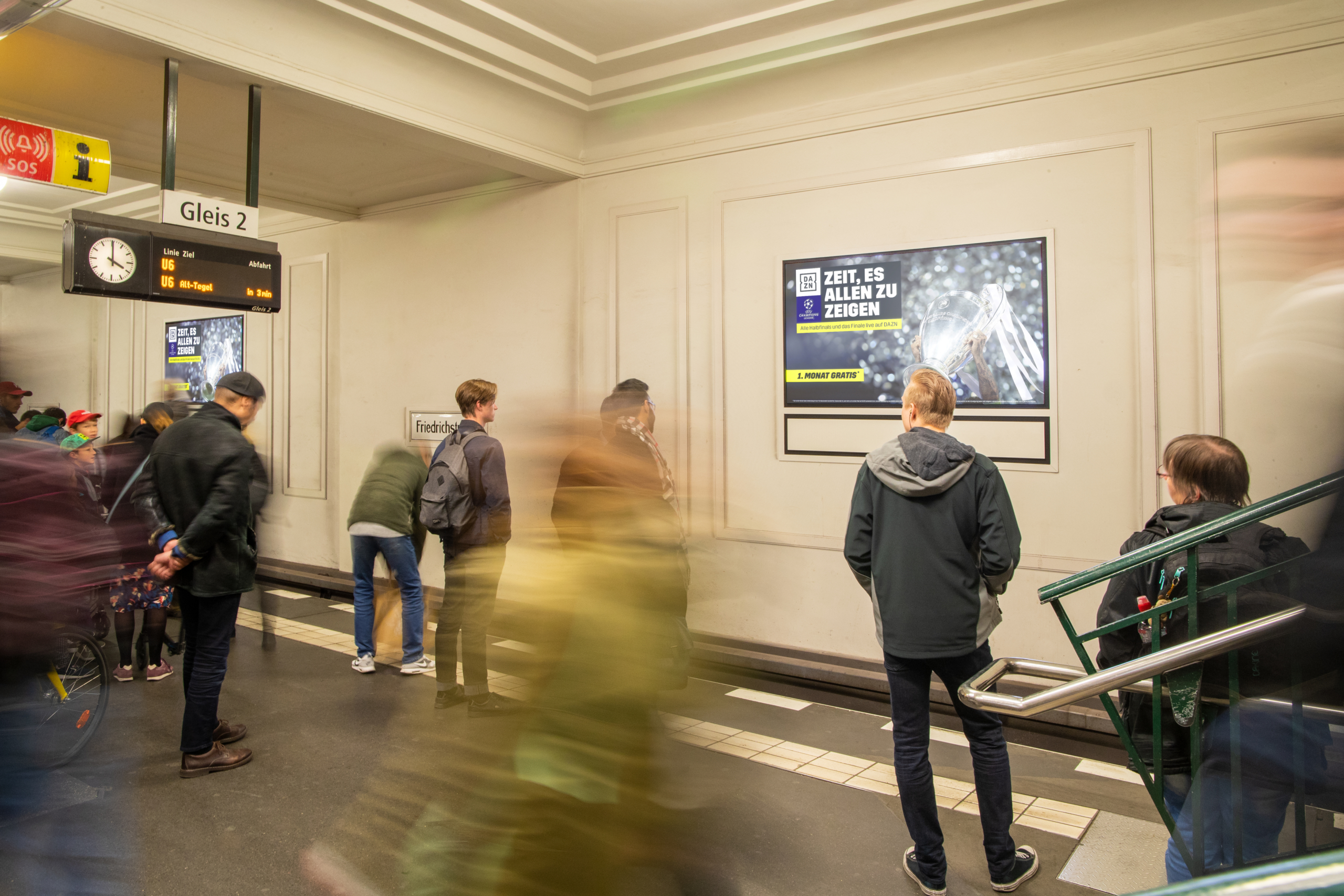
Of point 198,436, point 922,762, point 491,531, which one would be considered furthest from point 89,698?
point 922,762

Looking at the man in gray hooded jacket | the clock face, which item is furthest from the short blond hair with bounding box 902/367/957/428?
the clock face

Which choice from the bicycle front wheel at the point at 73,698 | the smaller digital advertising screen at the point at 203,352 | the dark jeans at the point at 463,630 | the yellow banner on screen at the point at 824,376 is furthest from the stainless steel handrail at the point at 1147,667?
the smaller digital advertising screen at the point at 203,352

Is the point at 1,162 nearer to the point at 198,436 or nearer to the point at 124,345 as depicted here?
the point at 198,436

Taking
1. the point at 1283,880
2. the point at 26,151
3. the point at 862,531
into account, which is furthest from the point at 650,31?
the point at 1283,880

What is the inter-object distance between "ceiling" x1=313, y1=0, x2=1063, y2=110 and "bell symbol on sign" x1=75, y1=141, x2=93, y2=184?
7.58ft

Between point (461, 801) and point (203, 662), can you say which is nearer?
point (461, 801)

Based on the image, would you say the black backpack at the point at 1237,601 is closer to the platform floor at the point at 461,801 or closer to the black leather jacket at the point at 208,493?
the platform floor at the point at 461,801

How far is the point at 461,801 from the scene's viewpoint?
1.58 m

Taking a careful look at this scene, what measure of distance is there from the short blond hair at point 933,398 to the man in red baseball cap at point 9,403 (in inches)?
99.2

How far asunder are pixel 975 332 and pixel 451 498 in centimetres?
309

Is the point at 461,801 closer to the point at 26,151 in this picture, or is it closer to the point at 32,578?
the point at 32,578

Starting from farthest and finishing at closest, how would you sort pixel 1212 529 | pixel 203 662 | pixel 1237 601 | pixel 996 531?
1. pixel 203 662
2. pixel 996 531
3. pixel 1237 601
4. pixel 1212 529

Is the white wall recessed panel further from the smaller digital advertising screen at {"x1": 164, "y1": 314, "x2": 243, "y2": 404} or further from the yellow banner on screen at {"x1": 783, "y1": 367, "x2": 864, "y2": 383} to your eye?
the smaller digital advertising screen at {"x1": 164, "y1": 314, "x2": 243, "y2": 404}

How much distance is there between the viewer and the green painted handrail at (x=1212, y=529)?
1817mm
